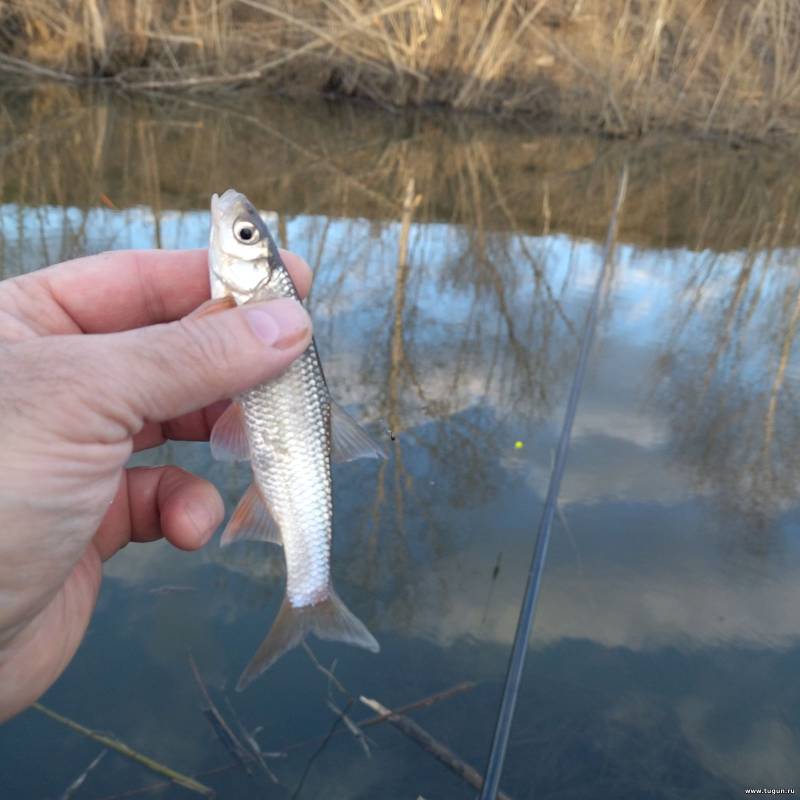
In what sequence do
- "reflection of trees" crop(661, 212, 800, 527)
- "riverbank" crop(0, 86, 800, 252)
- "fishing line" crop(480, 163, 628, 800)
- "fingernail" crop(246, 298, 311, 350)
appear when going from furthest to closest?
1. "riverbank" crop(0, 86, 800, 252)
2. "reflection of trees" crop(661, 212, 800, 527)
3. "fishing line" crop(480, 163, 628, 800)
4. "fingernail" crop(246, 298, 311, 350)

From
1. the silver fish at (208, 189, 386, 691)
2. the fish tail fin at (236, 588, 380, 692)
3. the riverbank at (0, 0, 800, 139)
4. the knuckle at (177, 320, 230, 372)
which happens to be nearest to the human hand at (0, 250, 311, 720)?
the knuckle at (177, 320, 230, 372)

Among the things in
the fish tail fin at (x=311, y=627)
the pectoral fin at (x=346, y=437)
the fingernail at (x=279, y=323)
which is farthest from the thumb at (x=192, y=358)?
the fish tail fin at (x=311, y=627)

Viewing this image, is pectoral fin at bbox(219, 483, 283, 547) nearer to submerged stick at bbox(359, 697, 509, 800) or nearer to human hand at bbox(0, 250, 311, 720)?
human hand at bbox(0, 250, 311, 720)

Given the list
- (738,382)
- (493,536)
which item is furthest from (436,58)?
(493,536)

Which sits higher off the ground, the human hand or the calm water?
the human hand

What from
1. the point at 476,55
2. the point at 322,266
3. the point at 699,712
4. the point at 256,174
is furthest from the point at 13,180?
the point at 476,55

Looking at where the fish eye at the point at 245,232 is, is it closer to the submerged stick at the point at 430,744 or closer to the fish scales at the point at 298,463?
the fish scales at the point at 298,463

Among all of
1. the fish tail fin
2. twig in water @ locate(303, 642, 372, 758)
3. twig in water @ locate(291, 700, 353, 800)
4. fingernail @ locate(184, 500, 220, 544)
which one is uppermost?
fingernail @ locate(184, 500, 220, 544)
